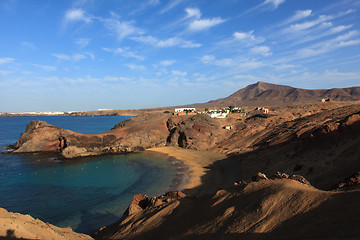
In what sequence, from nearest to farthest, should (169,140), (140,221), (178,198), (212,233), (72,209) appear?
(212,233) < (140,221) < (178,198) < (72,209) < (169,140)

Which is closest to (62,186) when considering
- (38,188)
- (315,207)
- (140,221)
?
(38,188)

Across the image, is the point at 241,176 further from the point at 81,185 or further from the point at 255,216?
the point at 81,185

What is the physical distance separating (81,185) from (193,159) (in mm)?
18697

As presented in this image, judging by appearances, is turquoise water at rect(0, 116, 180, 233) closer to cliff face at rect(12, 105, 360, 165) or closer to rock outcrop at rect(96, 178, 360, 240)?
cliff face at rect(12, 105, 360, 165)

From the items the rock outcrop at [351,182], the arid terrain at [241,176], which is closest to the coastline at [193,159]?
the arid terrain at [241,176]

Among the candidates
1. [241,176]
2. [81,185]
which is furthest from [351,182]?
[81,185]

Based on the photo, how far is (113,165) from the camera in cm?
3647

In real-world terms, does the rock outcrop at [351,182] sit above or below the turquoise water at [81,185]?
above

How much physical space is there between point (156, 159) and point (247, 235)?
32.5 m

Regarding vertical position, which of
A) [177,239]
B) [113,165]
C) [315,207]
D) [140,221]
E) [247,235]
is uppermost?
[315,207]

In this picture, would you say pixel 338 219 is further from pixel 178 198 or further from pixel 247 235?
pixel 178 198

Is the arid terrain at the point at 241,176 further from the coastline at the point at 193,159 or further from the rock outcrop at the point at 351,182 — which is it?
the coastline at the point at 193,159

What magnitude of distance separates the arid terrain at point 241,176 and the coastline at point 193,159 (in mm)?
156

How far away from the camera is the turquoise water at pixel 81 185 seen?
19141mm
